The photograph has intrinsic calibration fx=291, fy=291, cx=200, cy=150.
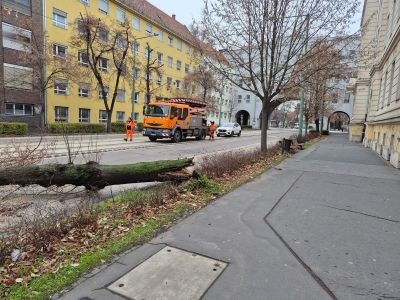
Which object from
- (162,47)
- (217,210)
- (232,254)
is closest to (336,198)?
(217,210)

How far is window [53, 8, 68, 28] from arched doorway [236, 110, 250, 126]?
1862 inches

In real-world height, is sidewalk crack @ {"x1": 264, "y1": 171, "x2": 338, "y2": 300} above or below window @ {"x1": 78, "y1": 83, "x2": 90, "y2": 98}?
below

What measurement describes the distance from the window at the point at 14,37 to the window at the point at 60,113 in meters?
6.06

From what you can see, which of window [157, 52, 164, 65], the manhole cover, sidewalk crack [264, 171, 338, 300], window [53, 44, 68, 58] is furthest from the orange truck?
window [157, 52, 164, 65]

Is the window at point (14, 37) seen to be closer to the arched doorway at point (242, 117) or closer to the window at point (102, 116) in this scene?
the window at point (102, 116)

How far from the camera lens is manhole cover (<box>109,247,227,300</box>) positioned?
2.80 meters

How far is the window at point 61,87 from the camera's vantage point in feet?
85.4

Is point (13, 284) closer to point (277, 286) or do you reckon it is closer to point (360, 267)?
point (277, 286)

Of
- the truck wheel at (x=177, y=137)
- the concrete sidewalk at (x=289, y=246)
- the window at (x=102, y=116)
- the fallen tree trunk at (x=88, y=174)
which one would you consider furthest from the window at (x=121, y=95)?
the concrete sidewalk at (x=289, y=246)

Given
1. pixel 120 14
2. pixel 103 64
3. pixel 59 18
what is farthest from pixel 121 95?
pixel 59 18

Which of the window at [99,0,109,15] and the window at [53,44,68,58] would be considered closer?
the window at [53,44,68,58]

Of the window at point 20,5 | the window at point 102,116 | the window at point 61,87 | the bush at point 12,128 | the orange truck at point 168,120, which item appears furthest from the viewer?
the window at point 102,116

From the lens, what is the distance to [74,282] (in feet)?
9.66

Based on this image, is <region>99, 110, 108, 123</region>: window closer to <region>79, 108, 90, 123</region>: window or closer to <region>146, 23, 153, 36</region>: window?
<region>79, 108, 90, 123</region>: window
